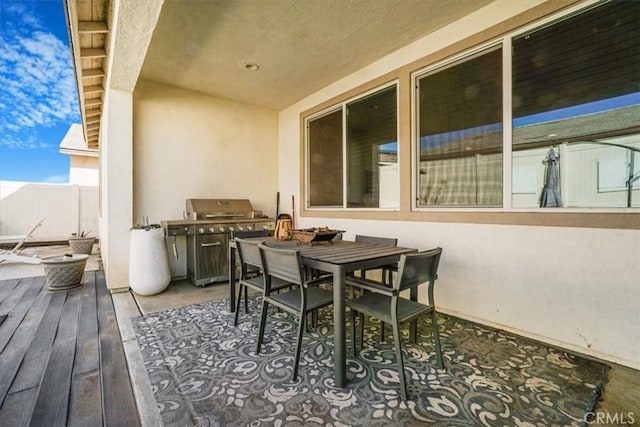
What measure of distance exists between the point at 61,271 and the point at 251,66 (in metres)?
3.63

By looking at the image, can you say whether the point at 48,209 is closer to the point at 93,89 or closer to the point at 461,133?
the point at 93,89

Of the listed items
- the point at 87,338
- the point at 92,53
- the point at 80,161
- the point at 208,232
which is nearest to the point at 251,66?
the point at 92,53

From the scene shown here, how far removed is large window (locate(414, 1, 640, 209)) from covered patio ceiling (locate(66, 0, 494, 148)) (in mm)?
637

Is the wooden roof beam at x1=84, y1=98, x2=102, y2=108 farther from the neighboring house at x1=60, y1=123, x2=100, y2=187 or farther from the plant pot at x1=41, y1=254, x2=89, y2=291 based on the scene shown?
the neighboring house at x1=60, y1=123, x2=100, y2=187

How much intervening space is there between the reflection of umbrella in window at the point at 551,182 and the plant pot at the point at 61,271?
532 cm

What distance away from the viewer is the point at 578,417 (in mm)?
1451

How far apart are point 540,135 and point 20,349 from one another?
4.49 metres

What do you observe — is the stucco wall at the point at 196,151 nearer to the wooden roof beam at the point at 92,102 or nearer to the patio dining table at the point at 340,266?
the wooden roof beam at the point at 92,102

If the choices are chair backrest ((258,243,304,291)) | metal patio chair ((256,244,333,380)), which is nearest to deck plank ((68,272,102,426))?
metal patio chair ((256,244,333,380))

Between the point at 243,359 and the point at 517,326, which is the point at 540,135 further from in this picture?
the point at 243,359

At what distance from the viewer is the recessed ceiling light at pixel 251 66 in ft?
11.8

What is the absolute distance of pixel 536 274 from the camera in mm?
2307

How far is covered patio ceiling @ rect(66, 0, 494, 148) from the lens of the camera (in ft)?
8.37

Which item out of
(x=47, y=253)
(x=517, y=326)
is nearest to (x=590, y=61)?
(x=517, y=326)
